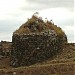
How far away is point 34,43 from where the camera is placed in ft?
139

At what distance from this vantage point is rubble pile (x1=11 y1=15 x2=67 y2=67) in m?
42.4

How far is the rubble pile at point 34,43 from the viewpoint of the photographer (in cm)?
4241

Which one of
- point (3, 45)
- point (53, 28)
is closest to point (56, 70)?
point (53, 28)

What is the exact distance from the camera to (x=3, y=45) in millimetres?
52562

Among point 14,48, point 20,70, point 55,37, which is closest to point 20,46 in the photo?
point 14,48

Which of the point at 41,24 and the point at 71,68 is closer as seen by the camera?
the point at 71,68

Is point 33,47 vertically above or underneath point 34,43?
underneath

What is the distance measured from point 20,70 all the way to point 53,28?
1150 cm

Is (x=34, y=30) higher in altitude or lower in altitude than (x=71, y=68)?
higher

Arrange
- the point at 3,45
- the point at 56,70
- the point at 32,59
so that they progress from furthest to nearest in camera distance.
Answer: the point at 3,45 → the point at 32,59 → the point at 56,70

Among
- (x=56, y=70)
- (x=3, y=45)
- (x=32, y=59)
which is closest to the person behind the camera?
(x=56, y=70)

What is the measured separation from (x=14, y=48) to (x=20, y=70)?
9.47m

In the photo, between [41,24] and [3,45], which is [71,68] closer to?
[41,24]

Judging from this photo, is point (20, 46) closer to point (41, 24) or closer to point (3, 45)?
point (41, 24)
